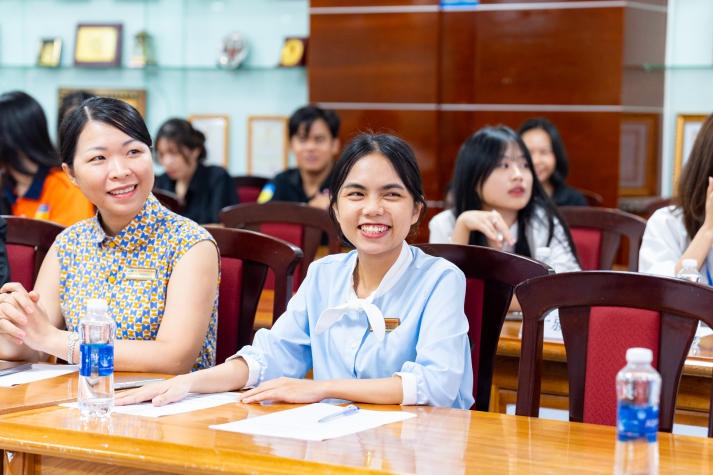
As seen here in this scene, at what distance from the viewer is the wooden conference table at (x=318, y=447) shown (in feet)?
5.60

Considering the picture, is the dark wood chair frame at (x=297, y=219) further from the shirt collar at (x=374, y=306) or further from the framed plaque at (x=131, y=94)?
the framed plaque at (x=131, y=94)

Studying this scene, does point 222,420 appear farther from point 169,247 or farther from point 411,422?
point 169,247

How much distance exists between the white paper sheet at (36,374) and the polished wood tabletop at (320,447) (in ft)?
1.01

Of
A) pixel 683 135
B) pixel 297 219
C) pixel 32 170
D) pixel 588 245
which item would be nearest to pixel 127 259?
pixel 297 219

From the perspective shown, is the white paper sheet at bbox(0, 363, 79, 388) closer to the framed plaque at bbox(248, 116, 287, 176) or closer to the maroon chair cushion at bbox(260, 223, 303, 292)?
the maroon chair cushion at bbox(260, 223, 303, 292)

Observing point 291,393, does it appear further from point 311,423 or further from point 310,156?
point 310,156

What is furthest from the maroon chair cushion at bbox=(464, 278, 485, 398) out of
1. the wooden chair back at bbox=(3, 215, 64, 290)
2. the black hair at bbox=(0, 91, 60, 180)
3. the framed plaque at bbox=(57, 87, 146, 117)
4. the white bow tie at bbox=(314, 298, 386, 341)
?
the framed plaque at bbox=(57, 87, 146, 117)

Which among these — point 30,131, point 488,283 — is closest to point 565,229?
point 488,283

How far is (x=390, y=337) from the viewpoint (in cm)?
236

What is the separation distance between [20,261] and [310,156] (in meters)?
2.56

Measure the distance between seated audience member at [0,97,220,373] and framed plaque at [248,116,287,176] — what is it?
430 cm

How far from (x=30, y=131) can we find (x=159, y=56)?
3.37 meters

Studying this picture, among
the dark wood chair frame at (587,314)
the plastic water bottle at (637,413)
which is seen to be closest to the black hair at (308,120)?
the dark wood chair frame at (587,314)

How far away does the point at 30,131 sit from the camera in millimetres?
3998
